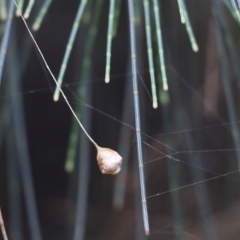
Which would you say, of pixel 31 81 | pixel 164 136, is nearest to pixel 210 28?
pixel 164 136

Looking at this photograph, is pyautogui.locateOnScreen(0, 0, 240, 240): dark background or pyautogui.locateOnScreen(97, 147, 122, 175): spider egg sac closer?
pyautogui.locateOnScreen(97, 147, 122, 175): spider egg sac

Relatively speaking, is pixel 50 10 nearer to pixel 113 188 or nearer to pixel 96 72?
pixel 96 72

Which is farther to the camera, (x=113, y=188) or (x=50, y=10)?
(x=113, y=188)

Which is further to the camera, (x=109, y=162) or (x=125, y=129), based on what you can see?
(x=125, y=129)

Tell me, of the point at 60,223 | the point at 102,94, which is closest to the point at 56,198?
the point at 60,223

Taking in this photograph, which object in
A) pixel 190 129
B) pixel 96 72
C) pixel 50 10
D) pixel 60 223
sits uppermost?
pixel 50 10

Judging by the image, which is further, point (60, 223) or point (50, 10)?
point (60, 223)

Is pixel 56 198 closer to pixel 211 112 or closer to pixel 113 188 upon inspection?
pixel 113 188

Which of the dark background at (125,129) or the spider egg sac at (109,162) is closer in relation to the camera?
the spider egg sac at (109,162)

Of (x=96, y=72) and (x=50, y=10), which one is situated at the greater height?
(x=50, y=10)
